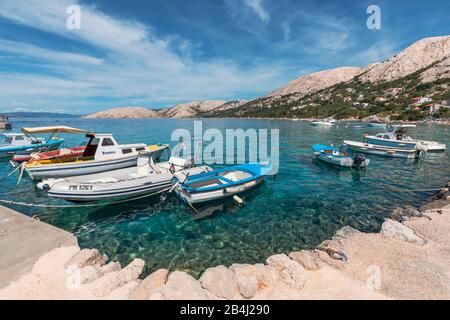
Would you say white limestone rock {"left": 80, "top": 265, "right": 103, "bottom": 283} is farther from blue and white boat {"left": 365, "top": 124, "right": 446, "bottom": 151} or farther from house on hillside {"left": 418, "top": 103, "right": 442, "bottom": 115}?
house on hillside {"left": 418, "top": 103, "right": 442, "bottom": 115}

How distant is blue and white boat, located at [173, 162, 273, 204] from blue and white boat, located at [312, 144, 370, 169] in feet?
29.3

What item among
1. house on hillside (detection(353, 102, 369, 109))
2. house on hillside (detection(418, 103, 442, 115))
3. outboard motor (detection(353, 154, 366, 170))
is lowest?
outboard motor (detection(353, 154, 366, 170))

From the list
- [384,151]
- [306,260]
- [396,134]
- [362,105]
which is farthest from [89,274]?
[362,105]

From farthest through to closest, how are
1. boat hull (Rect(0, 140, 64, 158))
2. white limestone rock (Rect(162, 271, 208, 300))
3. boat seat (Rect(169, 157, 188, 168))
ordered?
boat hull (Rect(0, 140, 64, 158)) → boat seat (Rect(169, 157, 188, 168)) → white limestone rock (Rect(162, 271, 208, 300))

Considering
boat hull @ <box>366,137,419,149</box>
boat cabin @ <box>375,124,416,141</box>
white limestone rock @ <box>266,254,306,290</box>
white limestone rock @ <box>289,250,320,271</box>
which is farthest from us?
boat cabin @ <box>375,124,416,141</box>

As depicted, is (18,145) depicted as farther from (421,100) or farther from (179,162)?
(421,100)

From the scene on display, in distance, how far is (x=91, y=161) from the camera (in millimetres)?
17812

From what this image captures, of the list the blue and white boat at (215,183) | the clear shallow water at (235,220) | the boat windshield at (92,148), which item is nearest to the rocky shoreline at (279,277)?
the clear shallow water at (235,220)

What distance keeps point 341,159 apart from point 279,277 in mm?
18242

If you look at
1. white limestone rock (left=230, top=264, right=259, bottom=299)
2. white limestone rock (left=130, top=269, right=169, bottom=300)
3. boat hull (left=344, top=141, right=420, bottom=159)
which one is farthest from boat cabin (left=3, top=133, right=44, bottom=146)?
boat hull (left=344, top=141, right=420, bottom=159)

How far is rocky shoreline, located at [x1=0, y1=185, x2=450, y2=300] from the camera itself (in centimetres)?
608

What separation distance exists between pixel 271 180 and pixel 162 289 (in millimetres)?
14048
